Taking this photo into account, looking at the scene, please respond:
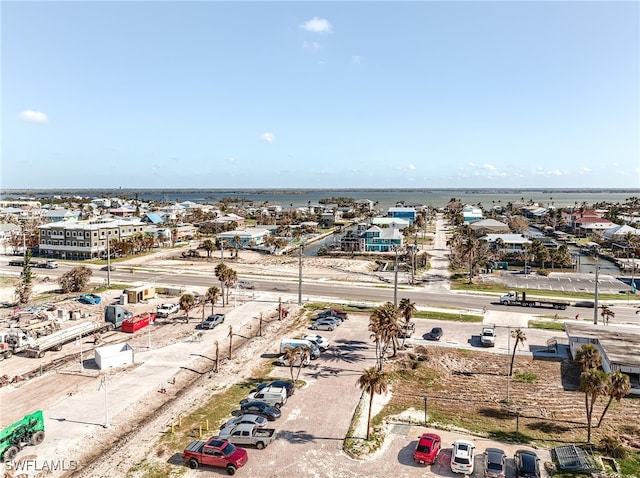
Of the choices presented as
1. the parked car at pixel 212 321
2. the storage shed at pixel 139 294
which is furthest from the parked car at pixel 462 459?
the storage shed at pixel 139 294

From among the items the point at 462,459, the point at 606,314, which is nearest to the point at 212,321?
the point at 462,459

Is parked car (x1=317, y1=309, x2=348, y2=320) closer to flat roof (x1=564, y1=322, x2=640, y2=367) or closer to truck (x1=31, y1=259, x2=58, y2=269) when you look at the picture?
flat roof (x1=564, y1=322, x2=640, y2=367)

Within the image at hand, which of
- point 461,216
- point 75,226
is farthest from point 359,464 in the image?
point 461,216

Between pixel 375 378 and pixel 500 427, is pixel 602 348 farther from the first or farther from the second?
pixel 375 378

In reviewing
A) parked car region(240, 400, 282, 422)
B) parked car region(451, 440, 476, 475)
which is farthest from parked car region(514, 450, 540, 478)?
parked car region(240, 400, 282, 422)

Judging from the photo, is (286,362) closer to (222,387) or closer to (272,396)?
(222,387)

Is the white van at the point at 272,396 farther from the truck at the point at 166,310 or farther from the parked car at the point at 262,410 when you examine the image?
the truck at the point at 166,310
